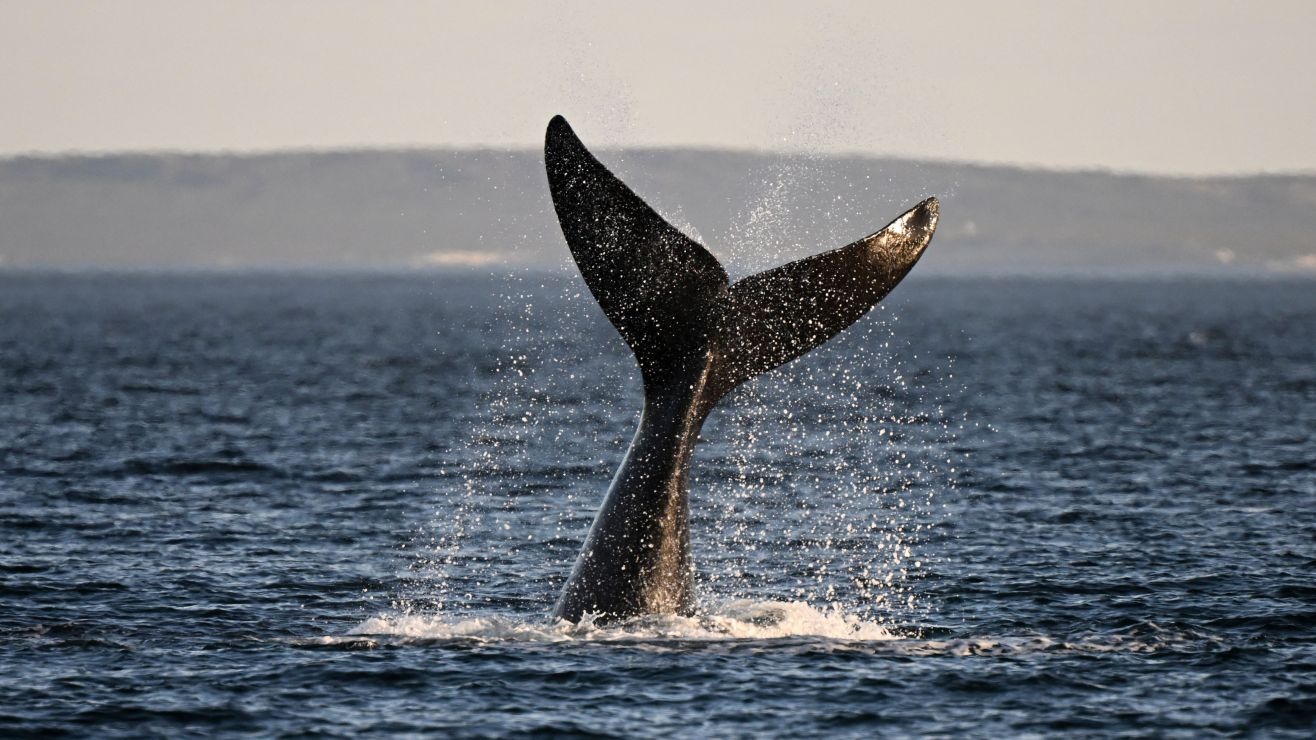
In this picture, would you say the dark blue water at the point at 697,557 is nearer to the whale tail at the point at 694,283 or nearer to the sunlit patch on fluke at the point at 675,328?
the sunlit patch on fluke at the point at 675,328

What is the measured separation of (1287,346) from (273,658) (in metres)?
64.8

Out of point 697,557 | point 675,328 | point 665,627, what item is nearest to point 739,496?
point 697,557

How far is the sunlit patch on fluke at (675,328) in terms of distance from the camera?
544 inches

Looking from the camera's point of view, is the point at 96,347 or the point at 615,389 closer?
the point at 615,389

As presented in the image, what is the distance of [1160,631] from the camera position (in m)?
16.3

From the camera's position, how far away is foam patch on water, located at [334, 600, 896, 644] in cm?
1489

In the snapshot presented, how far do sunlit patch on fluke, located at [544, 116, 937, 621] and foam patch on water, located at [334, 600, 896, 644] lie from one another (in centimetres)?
26

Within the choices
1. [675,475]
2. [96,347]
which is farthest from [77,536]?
[96,347]

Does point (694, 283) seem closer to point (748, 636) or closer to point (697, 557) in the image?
point (748, 636)

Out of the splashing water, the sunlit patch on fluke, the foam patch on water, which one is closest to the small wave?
the foam patch on water

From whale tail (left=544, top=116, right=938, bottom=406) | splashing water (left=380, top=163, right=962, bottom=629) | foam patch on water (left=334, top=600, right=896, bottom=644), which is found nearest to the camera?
whale tail (left=544, top=116, right=938, bottom=406)

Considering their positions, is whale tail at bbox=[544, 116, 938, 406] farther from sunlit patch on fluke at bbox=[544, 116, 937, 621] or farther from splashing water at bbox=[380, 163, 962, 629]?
splashing water at bbox=[380, 163, 962, 629]

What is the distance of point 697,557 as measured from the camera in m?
20.8

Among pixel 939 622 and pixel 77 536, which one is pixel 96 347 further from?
pixel 939 622
